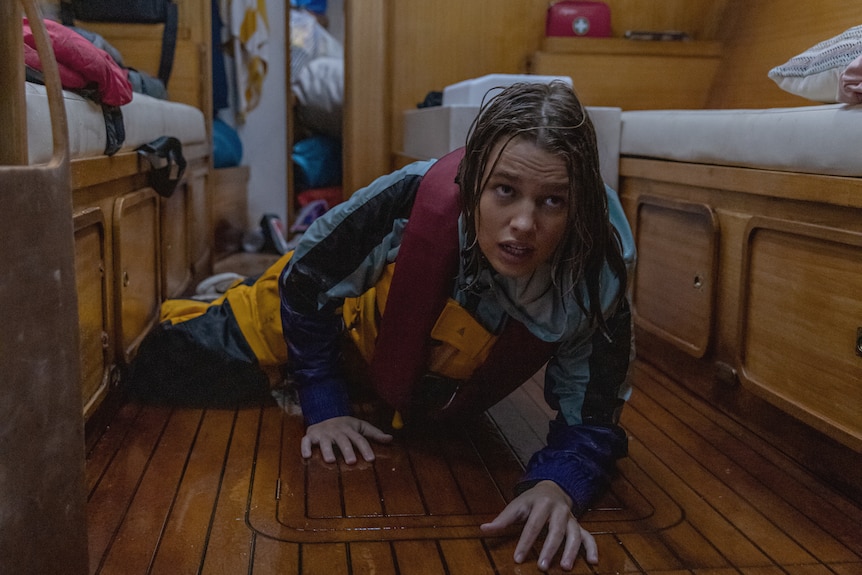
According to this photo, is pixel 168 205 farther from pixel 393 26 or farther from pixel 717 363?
pixel 717 363

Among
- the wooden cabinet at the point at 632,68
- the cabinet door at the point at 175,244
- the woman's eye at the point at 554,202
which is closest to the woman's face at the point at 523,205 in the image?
the woman's eye at the point at 554,202

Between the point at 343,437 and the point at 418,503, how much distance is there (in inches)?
8.6

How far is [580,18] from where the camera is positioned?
255 centimetres

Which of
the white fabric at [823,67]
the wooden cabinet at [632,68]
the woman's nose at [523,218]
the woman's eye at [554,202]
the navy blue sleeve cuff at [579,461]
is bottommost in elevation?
the navy blue sleeve cuff at [579,461]

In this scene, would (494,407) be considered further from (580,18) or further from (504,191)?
(580,18)

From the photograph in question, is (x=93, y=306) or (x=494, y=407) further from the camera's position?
(x=494, y=407)

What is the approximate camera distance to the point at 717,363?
1.59 meters

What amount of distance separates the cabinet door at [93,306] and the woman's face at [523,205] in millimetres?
648

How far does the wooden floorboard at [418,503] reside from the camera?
1.01 metres

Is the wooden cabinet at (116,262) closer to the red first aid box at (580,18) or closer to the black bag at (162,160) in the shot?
the black bag at (162,160)

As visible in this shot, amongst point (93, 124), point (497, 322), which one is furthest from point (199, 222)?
point (497, 322)

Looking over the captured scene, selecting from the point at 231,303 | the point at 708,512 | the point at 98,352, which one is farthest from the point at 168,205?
the point at 708,512

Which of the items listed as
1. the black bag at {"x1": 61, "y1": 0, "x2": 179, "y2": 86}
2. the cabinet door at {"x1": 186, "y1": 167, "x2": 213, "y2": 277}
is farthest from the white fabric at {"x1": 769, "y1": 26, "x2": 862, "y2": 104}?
the black bag at {"x1": 61, "y1": 0, "x2": 179, "y2": 86}

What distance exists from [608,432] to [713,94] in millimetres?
1714
